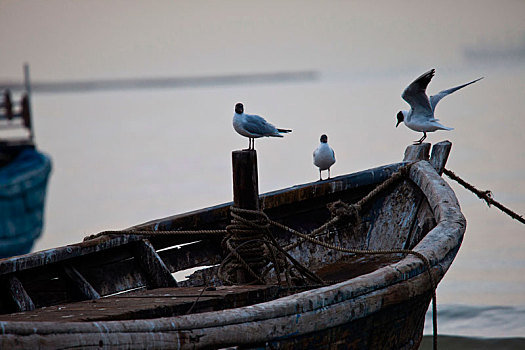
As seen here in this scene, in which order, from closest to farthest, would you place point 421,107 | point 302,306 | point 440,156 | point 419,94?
point 302,306
point 440,156
point 419,94
point 421,107

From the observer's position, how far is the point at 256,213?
4262mm

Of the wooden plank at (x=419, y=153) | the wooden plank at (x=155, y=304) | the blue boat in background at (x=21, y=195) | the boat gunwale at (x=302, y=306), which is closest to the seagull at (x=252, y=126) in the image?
the wooden plank at (x=419, y=153)

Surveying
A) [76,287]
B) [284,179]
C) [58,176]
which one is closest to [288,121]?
[58,176]

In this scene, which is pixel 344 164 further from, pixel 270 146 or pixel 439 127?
pixel 439 127

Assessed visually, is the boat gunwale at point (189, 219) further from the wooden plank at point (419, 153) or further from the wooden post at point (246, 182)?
the wooden post at point (246, 182)

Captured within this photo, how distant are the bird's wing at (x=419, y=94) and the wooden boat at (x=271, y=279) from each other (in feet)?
1.37

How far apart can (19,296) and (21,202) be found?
985cm

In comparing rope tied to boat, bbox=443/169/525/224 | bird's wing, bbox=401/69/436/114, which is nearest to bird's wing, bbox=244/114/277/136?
bird's wing, bbox=401/69/436/114

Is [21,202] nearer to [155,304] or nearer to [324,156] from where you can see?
[324,156]

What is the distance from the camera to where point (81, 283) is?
14.6 ft

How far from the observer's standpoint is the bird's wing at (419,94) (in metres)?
5.82

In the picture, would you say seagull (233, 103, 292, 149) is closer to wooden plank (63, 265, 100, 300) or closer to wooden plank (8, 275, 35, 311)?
wooden plank (63, 265, 100, 300)

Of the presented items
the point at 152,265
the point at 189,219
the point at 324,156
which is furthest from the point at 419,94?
the point at 152,265

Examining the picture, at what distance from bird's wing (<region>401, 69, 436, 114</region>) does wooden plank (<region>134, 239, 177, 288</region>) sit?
249cm
